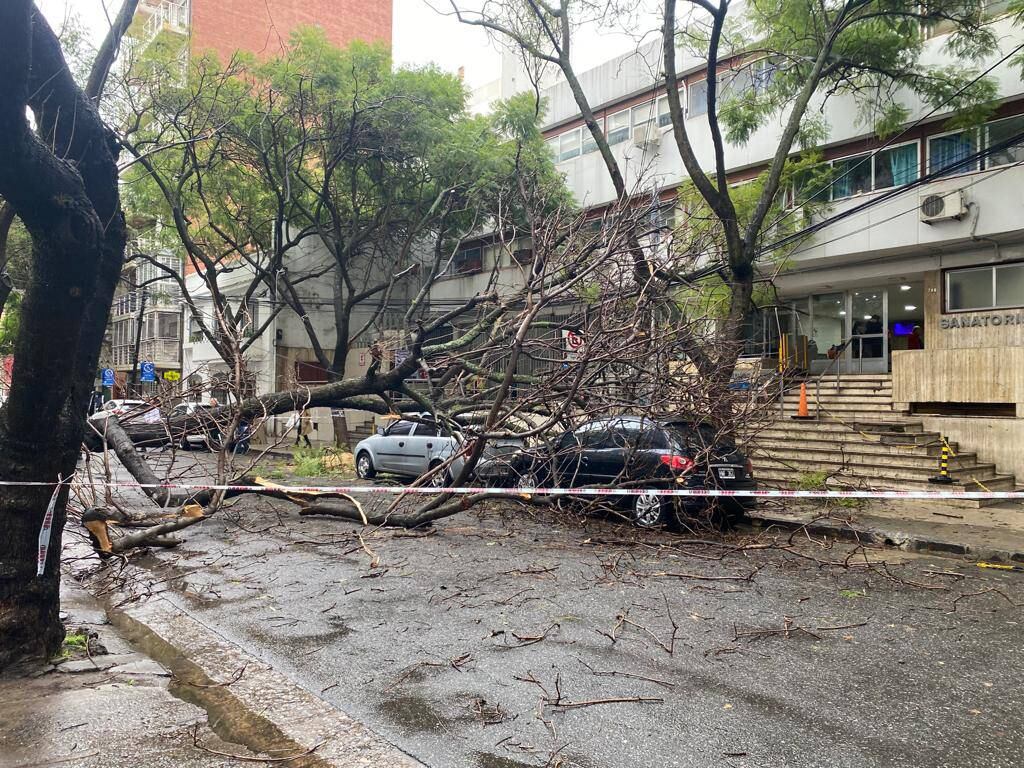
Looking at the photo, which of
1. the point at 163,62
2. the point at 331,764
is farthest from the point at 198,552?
the point at 163,62

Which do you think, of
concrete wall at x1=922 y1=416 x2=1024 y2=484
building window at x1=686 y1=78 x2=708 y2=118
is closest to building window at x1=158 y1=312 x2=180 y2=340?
building window at x1=686 y1=78 x2=708 y2=118

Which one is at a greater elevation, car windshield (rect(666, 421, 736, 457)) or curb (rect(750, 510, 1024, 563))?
car windshield (rect(666, 421, 736, 457))

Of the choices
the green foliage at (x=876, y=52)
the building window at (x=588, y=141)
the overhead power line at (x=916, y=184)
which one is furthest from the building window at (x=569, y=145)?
the overhead power line at (x=916, y=184)

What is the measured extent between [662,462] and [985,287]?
407 inches

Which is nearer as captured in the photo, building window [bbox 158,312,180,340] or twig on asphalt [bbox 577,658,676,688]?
twig on asphalt [bbox 577,658,676,688]

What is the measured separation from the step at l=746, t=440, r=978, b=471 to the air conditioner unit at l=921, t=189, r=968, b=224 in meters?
4.78

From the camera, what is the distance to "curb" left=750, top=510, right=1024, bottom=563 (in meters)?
8.34

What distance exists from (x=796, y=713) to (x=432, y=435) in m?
10.8

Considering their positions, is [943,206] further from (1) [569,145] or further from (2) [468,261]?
(2) [468,261]

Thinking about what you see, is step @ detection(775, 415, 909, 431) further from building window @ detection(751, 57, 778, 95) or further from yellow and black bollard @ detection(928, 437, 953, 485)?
building window @ detection(751, 57, 778, 95)

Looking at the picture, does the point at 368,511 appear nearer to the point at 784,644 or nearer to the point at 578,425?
the point at 578,425

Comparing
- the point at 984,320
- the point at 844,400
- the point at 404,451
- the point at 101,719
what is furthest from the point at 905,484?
the point at 101,719

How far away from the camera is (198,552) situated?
820 cm

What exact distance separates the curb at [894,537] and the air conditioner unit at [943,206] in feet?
25.1
